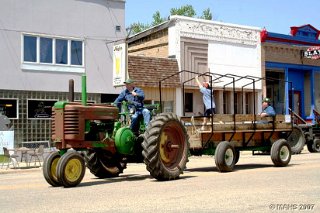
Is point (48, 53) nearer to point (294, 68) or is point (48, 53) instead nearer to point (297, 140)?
point (297, 140)

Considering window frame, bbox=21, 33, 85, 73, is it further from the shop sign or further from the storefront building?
the shop sign

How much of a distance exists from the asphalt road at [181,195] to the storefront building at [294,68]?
20515 millimetres

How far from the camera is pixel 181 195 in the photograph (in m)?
9.58

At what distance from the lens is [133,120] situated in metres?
13.0

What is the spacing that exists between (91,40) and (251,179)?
1575 cm

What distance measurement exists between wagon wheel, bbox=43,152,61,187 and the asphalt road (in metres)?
0.24

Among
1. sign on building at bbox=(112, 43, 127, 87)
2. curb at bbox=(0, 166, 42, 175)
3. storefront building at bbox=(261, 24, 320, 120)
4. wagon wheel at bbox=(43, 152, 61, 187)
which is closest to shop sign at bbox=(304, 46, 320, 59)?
storefront building at bbox=(261, 24, 320, 120)

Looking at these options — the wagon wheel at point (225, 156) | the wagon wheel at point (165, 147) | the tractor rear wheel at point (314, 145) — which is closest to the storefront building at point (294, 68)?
the tractor rear wheel at point (314, 145)

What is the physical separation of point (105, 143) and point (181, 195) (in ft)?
10.4

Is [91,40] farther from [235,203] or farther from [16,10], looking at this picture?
[235,203]

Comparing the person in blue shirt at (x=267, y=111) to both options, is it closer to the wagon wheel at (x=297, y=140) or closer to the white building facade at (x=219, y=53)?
the wagon wheel at (x=297, y=140)

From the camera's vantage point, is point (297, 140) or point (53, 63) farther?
point (53, 63)

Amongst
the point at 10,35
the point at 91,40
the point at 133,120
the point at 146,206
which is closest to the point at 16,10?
the point at 10,35

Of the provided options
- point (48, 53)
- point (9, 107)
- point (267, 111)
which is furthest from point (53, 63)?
point (267, 111)
